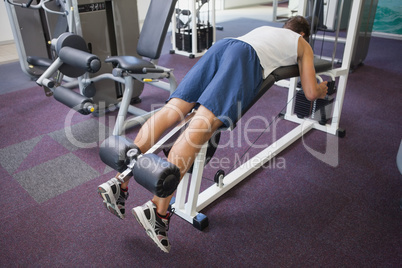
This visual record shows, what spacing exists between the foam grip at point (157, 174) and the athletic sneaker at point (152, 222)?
0.49ft

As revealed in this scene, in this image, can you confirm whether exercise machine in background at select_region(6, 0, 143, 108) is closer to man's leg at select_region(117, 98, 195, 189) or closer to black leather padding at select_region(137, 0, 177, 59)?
black leather padding at select_region(137, 0, 177, 59)

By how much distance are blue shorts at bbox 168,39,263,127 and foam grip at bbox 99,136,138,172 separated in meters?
0.37

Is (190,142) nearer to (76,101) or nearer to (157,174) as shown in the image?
(157,174)

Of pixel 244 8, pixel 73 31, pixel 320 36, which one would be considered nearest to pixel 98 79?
pixel 73 31

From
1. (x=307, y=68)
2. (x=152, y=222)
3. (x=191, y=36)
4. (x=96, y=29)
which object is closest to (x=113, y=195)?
(x=152, y=222)

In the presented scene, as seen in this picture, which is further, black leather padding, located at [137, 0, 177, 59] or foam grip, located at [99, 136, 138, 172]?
black leather padding, located at [137, 0, 177, 59]

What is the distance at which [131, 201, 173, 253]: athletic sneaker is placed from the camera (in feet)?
4.35

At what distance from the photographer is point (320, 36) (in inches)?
208

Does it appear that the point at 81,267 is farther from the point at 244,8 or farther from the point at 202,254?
the point at 244,8

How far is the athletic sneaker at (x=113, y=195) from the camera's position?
4.59 ft

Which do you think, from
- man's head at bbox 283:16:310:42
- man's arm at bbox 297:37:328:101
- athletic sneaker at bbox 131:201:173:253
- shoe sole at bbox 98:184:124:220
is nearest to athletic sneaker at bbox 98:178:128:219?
shoe sole at bbox 98:184:124:220

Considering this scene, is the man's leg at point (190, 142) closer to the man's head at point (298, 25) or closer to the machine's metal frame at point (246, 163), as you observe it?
the machine's metal frame at point (246, 163)

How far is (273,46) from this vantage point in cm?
165

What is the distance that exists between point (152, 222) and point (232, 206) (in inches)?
22.8
